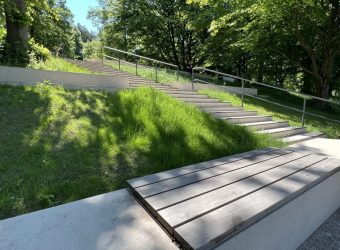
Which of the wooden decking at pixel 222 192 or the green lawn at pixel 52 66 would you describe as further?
the green lawn at pixel 52 66

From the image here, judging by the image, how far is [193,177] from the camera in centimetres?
288

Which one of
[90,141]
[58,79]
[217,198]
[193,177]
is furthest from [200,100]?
[217,198]

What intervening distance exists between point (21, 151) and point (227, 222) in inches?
103

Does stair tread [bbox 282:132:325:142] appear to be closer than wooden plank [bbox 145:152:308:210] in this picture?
No

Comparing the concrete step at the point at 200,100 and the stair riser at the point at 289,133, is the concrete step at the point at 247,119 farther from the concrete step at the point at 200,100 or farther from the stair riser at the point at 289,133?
the concrete step at the point at 200,100

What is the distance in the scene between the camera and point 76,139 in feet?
12.7

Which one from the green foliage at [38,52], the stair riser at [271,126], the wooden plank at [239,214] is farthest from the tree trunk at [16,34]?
the wooden plank at [239,214]

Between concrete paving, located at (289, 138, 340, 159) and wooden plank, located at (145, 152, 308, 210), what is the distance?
1975 millimetres

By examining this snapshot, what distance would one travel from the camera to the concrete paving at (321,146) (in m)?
5.07

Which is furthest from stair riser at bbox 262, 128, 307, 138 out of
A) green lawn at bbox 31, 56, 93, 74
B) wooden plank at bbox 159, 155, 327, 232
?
green lawn at bbox 31, 56, 93, 74

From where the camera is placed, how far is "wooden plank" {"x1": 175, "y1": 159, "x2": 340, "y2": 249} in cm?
180

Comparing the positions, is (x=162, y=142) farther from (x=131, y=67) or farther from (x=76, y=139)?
(x=131, y=67)

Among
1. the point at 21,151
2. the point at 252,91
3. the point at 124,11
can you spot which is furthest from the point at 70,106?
the point at 124,11

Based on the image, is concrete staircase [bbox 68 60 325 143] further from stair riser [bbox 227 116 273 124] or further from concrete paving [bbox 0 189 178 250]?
concrete paving [bbox 0 189 178 250]
